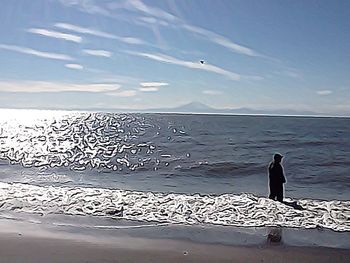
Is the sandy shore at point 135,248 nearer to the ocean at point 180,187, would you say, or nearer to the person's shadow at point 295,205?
the ocean at point 180,187

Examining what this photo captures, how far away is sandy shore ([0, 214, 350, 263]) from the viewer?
909 centimetres

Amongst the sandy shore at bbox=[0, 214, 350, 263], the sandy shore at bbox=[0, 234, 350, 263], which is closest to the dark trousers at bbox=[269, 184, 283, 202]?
the sandy shore at bbox=[0, 214, 350, 263]

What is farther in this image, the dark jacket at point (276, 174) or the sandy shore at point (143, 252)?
the dark jacket at point (276, 174)

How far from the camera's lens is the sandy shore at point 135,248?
29.8 ft

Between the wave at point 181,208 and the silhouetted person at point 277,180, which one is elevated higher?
the silhouetted person at point 277,180

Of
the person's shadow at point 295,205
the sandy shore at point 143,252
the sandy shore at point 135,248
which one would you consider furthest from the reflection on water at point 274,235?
the person's shadow at point 295,205

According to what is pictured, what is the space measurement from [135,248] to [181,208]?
4.34 meters

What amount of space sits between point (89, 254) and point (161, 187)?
967 centimetres

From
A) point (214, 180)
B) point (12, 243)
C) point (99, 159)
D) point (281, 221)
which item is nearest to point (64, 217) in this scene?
point (12, 243)

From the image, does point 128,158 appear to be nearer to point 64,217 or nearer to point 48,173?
point 48,173

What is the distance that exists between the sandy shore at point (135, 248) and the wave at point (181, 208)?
1590mm

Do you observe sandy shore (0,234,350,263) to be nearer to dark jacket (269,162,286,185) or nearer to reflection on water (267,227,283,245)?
reflection on water (267,227,283,245)

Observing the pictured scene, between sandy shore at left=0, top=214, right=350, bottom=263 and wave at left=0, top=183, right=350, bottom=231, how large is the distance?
159 cm

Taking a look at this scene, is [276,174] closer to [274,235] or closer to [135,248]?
[274,235]
